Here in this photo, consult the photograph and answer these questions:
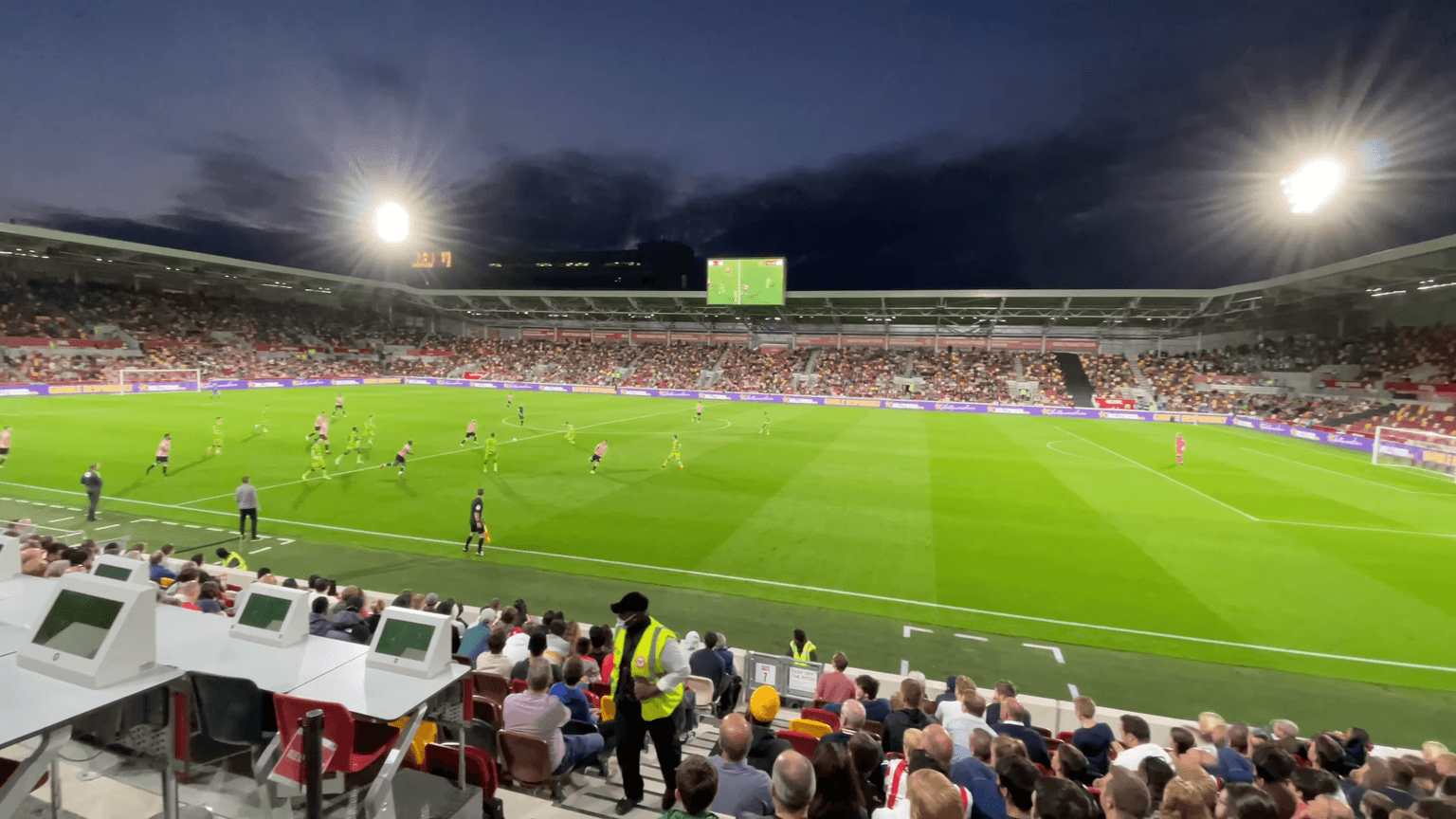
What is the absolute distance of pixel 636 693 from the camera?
486 cm

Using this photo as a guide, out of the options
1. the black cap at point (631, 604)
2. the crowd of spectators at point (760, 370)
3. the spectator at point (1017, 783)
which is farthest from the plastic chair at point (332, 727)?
the crowd of spectators at point (760, 370)

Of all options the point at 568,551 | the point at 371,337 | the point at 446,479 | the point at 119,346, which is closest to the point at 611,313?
the point at 371,337

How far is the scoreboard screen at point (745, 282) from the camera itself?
5784cm

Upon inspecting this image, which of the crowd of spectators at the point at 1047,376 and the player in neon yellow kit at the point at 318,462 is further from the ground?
the crowd of spectators at the point at 1047,376

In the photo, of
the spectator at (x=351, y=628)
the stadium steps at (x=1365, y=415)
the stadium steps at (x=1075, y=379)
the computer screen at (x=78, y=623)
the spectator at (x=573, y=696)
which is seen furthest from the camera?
the stadium steps at (x=1075, y=379)

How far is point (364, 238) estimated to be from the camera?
11188 centimetres

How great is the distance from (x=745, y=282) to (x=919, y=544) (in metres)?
45.7

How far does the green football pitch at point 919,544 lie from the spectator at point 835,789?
6786mm

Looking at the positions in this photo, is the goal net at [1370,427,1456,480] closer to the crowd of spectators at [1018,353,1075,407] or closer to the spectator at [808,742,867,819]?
the crowd of spectators at [1018,353,1075,407]

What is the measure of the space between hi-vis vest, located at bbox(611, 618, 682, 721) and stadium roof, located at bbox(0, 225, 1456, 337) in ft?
143

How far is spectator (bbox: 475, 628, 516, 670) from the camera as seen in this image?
6.51 meters

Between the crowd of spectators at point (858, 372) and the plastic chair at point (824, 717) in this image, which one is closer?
the plastic chair at point (824, 717)

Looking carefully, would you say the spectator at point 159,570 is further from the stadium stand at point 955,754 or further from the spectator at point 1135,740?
the spectator at point 1135,740

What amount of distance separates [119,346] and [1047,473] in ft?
232
